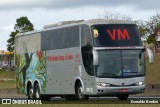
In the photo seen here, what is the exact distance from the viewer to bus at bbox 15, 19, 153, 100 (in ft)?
109

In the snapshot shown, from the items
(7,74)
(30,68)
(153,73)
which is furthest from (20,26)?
(30,68)

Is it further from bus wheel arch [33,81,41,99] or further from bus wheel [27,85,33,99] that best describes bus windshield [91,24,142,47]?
bus wheel [27,85,33,99]

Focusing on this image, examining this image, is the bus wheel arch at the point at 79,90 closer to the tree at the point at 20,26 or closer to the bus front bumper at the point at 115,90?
the bus front bumper at the point at 115,90

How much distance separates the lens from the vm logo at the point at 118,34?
33.8 metres

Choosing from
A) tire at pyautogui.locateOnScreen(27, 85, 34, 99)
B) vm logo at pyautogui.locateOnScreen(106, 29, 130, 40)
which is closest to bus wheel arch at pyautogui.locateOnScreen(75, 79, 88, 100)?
vm logo at pyautogui.locateOnScreen(106, 29, 130, 40)

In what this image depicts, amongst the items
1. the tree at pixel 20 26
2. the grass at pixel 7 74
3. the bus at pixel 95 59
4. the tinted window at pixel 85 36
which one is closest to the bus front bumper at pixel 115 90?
the bus at pixel 95 59

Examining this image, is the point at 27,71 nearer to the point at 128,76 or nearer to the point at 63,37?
the point at 63,37

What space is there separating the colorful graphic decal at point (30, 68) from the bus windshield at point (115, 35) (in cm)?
622

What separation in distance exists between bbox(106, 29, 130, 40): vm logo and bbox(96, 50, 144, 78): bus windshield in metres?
0.77

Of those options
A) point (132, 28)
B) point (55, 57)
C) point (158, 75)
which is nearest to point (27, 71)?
point (55, 57)

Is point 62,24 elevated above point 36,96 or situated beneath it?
elevated above

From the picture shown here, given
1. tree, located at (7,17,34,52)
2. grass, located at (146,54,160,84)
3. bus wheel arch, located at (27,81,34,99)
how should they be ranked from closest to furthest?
bus wheel arch, located at (27,81,34,99), grass, located at (146,54,160,84), tree, located at (7,17,34,52)

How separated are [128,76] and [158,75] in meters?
27.9

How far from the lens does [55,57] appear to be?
37.5 metres
